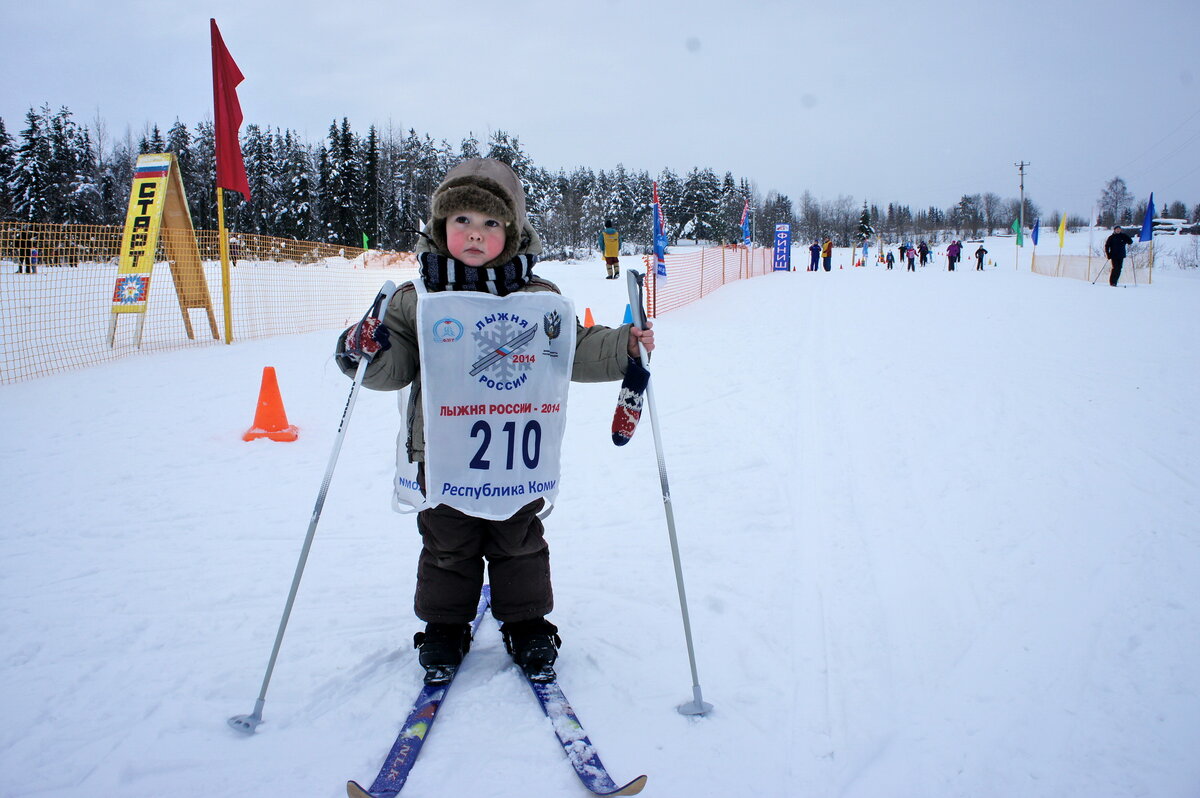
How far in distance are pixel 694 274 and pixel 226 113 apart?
15.8m

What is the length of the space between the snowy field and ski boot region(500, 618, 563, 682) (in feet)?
0.26

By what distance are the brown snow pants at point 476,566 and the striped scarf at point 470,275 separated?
846 millimetres

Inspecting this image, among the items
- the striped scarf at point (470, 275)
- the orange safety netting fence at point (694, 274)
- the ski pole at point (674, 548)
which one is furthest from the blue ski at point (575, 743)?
the orange safety netting fence at point (694, 274)

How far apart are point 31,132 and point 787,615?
56761 millimetres

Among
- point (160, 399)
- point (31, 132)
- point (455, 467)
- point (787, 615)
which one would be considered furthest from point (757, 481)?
point (31, 132)

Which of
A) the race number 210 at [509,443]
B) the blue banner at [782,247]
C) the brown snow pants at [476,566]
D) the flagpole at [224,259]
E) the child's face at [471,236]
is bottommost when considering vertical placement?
the brown snow pants at [476,566]

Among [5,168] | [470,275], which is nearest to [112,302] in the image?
[470,275]

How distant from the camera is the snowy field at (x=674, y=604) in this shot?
2049mm

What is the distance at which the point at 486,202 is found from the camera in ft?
7.70

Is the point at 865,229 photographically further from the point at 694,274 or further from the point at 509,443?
the point at 509,443

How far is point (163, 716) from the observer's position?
2195mm

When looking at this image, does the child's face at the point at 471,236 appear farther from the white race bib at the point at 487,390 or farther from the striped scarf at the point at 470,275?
the white race bib at the point at 487,390

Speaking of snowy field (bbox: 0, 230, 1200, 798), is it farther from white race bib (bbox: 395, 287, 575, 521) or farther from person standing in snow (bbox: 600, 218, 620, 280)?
person standing in snow (bbox: 600, 218, 620, 280)

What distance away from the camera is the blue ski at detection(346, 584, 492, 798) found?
6.11 feet
